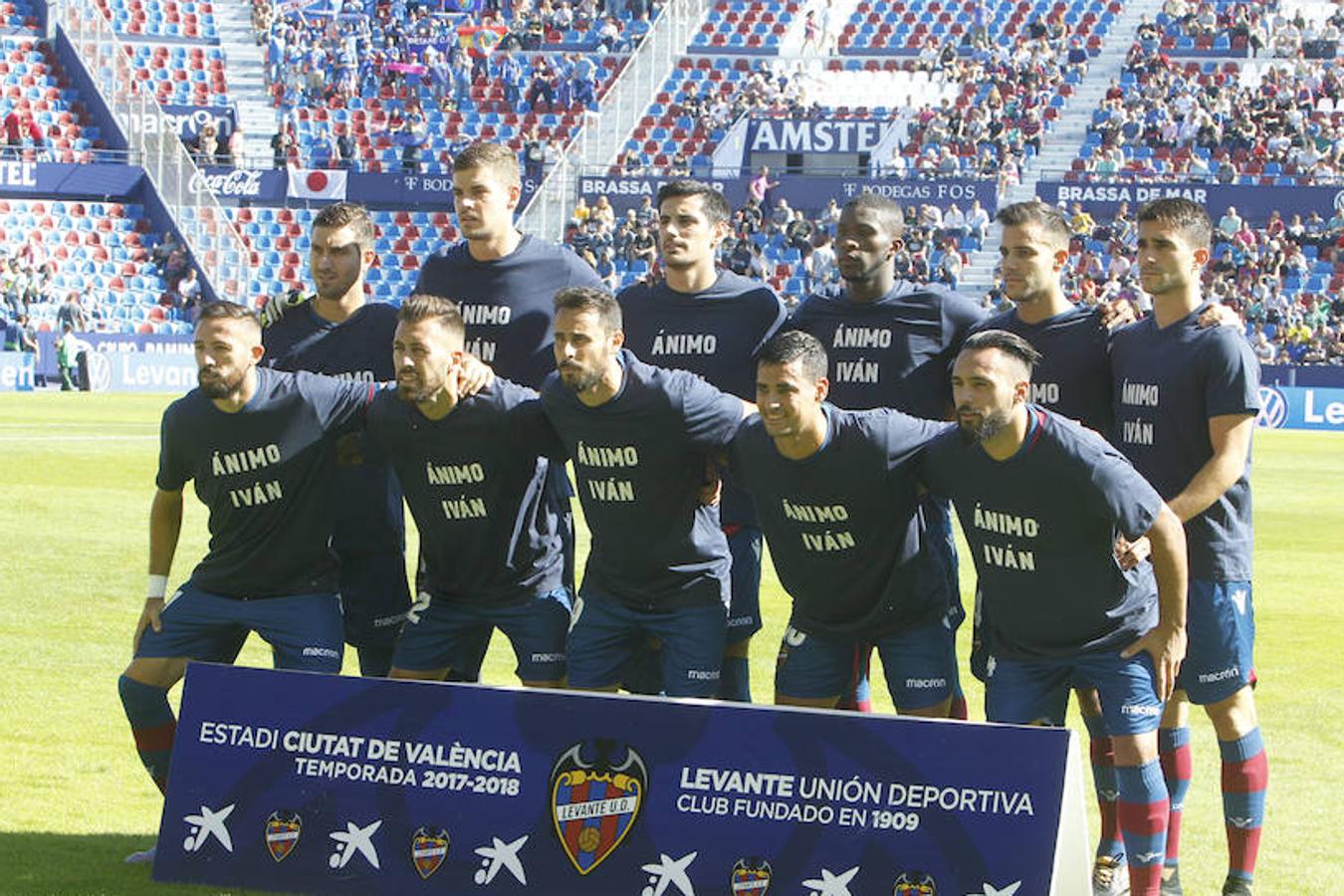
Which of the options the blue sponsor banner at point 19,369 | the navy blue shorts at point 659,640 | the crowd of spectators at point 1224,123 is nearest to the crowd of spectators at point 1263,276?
the crowd of spectators at point 1224,123

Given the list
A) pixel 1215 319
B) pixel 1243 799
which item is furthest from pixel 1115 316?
pixel 1243 799

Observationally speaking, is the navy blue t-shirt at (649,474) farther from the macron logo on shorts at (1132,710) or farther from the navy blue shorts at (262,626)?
the macron logo on shorts at (1132,710)

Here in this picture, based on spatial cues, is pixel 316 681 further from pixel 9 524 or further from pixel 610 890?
pixel 9 524

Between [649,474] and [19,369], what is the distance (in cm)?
3463

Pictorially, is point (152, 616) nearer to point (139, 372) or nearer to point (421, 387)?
point (421, 387)

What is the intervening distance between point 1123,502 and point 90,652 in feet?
24.3

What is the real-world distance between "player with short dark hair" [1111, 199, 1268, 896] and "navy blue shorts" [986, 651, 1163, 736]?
58 cm

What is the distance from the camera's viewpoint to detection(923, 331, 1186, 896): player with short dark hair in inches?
247

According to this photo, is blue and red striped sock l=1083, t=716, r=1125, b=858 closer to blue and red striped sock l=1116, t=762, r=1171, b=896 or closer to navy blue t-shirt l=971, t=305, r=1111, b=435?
blue and red striped sock l=1116, t=762, r=1171, b=896

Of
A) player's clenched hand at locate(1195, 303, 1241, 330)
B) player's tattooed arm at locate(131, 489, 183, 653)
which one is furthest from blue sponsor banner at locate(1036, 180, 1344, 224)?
player's tattooed arm at locate(131, 489, 183, 653)

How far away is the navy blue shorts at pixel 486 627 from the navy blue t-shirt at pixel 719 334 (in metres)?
0.99

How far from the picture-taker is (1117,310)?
7.40 metres

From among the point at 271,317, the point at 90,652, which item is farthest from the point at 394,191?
the point at 271,317

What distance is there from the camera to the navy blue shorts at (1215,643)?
22.9ft
